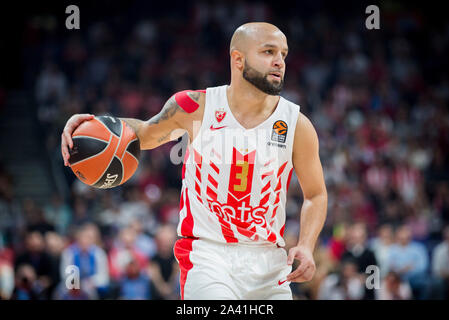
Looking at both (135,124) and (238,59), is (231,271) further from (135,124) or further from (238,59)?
(238,59)

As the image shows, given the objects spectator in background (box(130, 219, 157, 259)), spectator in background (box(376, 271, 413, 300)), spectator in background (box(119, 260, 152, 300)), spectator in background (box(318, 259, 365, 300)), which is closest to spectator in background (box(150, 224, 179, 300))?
spectator in background (box(119, 260, 152, 300))

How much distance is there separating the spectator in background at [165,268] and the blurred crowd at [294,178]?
21 millimetres

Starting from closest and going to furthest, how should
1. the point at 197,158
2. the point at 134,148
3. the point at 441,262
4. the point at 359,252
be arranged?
1. the point at 197,158
2. the point at 134,148
3. the point at 359,252
4. the point at 441,262

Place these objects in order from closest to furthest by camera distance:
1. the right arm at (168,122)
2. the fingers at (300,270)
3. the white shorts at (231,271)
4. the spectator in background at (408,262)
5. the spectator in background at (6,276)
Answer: the fingers at (300,270), the white shorts at (231,271), the right arm at (168,122), the spectator in background at (6,276), the spectator in background at (408,262)

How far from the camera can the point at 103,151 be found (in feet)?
13.6

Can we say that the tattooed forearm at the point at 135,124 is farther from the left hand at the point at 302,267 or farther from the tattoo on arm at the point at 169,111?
the left hand at the point at 302,267

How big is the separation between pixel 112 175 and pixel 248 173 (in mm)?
982

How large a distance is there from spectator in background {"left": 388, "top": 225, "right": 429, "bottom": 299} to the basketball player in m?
5.63

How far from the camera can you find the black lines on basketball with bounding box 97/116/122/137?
4.19 m

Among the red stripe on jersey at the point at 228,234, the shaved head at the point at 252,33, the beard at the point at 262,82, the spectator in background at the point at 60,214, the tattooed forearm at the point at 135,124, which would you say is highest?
the shaved head at the point at 252,33

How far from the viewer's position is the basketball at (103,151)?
4.08 metres

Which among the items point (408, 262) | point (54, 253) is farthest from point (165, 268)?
point (408, 262)

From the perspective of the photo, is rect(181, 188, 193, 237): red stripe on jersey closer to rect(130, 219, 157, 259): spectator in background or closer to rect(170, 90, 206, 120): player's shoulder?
rect(170, 90, 206, 120): player's shoulder

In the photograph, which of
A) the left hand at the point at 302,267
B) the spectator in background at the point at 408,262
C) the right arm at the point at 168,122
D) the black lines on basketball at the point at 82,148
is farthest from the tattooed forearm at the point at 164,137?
the spectator in background at the point at 408,262
